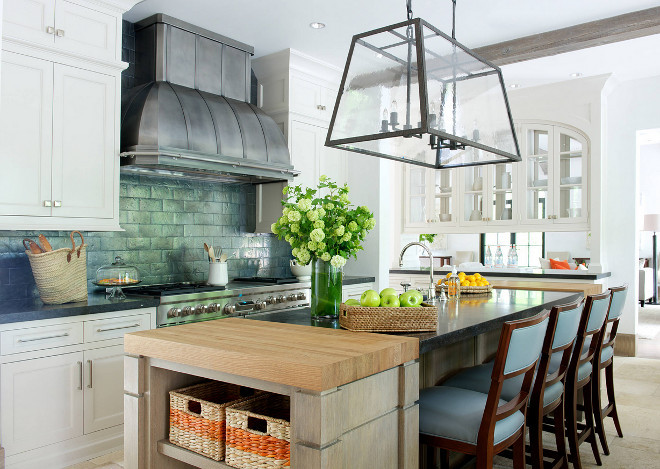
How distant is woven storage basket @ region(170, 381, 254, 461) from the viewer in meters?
2.02

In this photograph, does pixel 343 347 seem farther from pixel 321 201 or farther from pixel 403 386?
pixel 321 201

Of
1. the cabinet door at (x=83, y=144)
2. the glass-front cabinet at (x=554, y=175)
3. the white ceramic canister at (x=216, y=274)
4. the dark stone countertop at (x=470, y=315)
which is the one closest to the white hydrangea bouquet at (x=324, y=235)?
the dark stone countertop at (x=470, y=315)

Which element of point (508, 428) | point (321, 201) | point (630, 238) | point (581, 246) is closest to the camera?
point (508, 428)

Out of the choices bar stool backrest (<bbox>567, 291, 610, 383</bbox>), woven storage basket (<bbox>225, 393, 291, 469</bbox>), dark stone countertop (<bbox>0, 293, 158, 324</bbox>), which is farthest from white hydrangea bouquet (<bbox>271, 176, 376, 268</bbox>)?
dark stone countertop (<bbox>0, 293, 158, 324</bbox>)

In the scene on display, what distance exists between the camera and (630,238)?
6090 mm

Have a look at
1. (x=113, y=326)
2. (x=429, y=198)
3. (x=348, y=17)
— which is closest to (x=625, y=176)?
(x=429, y=198)

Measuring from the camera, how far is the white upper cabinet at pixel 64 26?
313 cm

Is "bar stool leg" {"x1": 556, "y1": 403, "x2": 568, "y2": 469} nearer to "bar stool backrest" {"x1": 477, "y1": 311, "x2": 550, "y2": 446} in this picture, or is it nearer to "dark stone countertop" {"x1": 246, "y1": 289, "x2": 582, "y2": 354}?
"dark stone countertop" {"x1": 246, "y1": 289, "x2": 582, "y2": 354}

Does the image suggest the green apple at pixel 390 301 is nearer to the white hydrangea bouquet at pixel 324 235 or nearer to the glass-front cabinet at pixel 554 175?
the white hydrangea bouquet at pixel 324 235

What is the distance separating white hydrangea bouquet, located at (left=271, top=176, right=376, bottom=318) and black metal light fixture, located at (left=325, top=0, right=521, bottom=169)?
357 millimetres

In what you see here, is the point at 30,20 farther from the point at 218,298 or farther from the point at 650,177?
the point at 650,177

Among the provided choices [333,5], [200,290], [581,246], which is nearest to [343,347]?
[200,290]

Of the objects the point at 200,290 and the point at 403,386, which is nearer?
the point at 403,386

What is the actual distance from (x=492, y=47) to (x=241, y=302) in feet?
9.57
